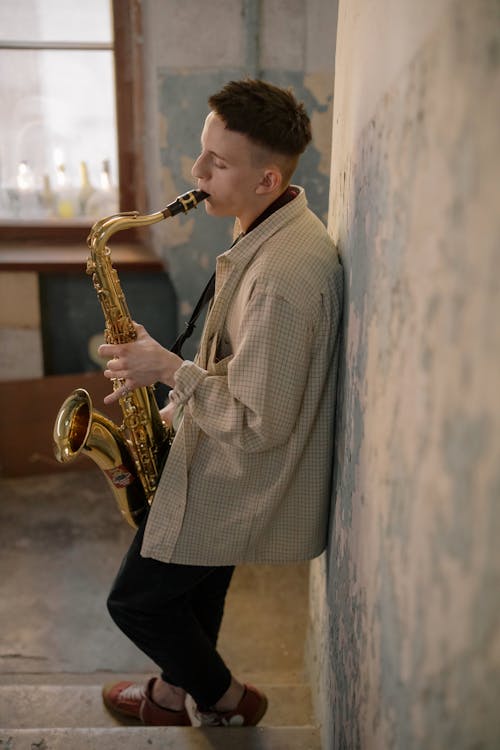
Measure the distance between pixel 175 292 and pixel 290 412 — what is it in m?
2.63

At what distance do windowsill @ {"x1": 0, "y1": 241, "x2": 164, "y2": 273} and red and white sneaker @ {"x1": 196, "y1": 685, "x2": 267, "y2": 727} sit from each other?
2.54 meters

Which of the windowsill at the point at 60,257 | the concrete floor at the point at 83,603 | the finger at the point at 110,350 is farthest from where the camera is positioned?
the windowsill at the point at 60,257

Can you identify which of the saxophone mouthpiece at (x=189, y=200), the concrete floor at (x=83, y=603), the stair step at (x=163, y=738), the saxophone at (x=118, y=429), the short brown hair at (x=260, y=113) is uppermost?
the short brown hair at (x=260, y=113)

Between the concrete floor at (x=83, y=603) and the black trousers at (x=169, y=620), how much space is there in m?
0.64

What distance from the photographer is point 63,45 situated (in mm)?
4258

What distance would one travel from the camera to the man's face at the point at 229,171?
1.80 m

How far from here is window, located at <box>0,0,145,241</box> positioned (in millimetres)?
4199

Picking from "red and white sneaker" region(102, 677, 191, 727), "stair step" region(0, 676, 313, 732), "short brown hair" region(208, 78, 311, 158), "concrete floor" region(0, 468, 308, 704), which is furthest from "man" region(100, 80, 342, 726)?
"concrete floor" region(0, 468, 308, 704)

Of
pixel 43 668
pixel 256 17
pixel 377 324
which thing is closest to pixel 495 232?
pixel 377 324

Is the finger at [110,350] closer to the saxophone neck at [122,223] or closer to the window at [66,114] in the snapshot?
the saxophone neck at [122,223]

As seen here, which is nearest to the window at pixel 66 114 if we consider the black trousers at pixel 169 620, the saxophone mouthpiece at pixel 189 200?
the saxophone mouthpiece at pixel 189 200

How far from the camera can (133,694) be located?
8.05 ft

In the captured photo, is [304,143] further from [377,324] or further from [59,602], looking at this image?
[59,602]

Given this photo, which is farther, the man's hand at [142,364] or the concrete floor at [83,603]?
the concrete floor at [83,603]
